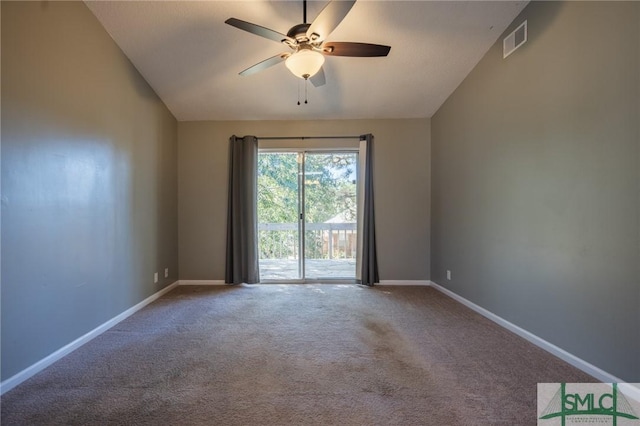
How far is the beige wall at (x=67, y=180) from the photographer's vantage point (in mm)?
1797

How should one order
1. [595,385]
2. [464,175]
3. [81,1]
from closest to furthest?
1. [595,385]
2. [81,1]
3. [464,175]

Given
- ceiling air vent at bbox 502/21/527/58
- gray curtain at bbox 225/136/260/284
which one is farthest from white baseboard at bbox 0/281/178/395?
ceiling air vent at bbox 502/21/527/58

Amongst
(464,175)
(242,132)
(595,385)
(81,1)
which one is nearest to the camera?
(595,385)

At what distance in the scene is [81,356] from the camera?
2.16m

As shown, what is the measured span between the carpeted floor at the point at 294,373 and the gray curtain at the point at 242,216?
3.72 feet

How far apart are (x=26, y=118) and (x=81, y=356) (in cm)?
178

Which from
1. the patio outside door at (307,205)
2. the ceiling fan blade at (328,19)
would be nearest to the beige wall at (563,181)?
the ceiling fan blade at (328,19)

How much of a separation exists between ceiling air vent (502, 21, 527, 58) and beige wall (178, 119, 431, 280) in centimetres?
160

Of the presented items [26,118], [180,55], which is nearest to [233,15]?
[180,55]

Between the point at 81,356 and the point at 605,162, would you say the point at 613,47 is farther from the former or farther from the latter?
the point at 81,356

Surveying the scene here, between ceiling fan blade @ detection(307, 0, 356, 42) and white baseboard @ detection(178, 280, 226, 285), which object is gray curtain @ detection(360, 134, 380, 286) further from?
ceiling fan blade @ detection(307, 0, 356, 42)

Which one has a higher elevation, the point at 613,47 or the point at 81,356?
the point at 613,47

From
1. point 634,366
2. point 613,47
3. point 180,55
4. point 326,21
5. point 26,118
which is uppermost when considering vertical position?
point 180,55

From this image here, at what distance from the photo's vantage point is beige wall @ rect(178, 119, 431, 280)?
4.21 meters
